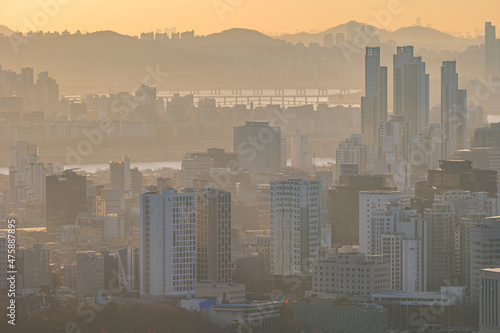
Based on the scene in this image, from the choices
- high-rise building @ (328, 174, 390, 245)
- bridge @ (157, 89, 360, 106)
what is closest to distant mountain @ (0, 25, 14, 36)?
high-rise building @ (328, 174, 390, 245)

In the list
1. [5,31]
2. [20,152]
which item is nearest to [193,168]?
[20,152]

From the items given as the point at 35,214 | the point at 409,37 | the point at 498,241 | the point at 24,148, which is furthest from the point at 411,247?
the point at 409,37

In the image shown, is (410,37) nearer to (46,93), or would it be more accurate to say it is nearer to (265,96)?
(46,93)

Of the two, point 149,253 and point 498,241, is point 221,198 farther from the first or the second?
point 498,241

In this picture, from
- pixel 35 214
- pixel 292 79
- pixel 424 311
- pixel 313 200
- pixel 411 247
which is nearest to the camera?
pixel 424 311

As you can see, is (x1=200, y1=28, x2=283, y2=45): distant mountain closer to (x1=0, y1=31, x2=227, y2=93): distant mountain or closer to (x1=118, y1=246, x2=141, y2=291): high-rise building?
(x1=0, y1=31, x2=227, y2=93): distant mountain
